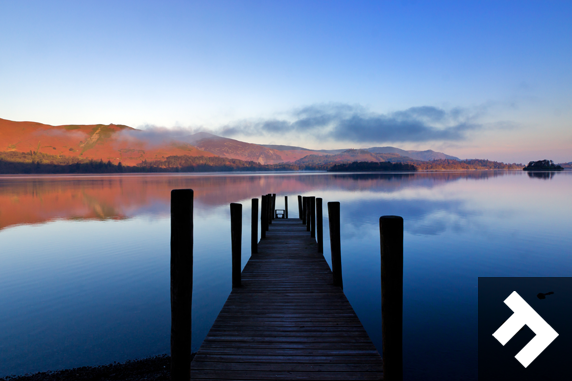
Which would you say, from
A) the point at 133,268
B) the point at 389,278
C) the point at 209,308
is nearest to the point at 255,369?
the point at 389,278

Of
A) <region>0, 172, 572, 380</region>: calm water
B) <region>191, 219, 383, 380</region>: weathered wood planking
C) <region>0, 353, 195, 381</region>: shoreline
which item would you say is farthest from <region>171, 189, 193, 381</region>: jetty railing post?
Answer: <region>0, 172, 572, 380</region>: calm water

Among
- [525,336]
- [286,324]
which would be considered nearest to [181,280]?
[286,324]

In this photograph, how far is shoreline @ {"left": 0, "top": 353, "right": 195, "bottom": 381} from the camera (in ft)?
18.3

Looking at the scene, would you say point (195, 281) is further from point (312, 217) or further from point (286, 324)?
point (286, 324)

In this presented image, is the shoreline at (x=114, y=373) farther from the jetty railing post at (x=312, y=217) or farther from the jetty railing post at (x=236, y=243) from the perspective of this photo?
the jetty railing post at (x=312, y=217)

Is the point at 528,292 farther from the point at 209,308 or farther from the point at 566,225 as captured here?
the point at 566,225

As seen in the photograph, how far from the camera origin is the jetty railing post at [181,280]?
128 inches

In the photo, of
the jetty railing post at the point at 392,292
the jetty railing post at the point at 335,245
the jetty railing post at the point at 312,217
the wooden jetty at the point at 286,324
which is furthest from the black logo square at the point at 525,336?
the jetty railing post at the point at 312,217

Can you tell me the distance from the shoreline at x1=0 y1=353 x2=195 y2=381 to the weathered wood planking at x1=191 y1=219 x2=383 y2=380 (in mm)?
1762

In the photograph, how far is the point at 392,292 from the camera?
3350 mm

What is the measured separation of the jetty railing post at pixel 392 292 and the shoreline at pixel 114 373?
4.28 meters

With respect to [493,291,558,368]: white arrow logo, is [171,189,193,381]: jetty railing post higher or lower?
higher

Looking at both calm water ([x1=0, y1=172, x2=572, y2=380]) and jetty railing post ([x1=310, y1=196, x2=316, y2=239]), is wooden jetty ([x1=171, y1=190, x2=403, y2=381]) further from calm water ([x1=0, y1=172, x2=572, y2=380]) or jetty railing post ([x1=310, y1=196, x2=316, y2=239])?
jetty railing post ([x1=310, y1=196, x2=316, y2=239])

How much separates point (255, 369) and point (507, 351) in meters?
6.14
